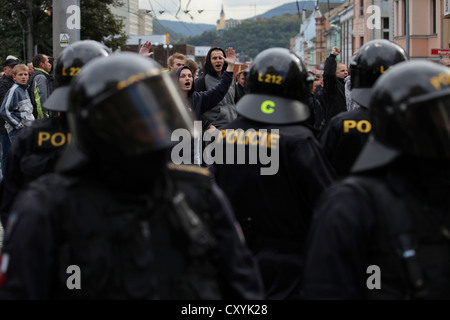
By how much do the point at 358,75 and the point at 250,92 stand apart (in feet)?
2.98

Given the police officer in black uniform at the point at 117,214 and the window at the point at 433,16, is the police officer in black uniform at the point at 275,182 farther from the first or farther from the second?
the window at the point at 433,16

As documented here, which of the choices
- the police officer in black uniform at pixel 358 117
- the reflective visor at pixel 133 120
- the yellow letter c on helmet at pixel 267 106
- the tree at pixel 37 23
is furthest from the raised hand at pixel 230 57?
the tree at pixel 37 23

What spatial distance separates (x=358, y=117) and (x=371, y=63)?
1.76 ft

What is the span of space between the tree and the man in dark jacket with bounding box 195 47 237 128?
22.2m

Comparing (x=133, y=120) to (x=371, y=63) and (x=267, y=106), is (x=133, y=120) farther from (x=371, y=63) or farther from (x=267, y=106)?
(x=371, y=63)

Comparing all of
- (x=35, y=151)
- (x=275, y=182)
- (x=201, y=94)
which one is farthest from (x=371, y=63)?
(x=201, y=94)

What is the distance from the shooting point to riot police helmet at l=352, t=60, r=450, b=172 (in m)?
2.23

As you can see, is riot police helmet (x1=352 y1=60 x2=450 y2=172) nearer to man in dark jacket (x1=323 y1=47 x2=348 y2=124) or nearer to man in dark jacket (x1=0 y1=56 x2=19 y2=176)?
man in dark jacket (x1=323 y1=47 x2=348 y2=124)

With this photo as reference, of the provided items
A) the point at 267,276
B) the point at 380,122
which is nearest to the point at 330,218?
the point at 380,122

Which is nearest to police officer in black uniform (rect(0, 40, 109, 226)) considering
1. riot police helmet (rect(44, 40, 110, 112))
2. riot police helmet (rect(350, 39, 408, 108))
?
riot police helmet (rect(44, 40, 110, 112))

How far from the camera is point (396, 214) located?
2.19m

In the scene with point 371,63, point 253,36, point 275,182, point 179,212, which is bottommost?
point 275,182
